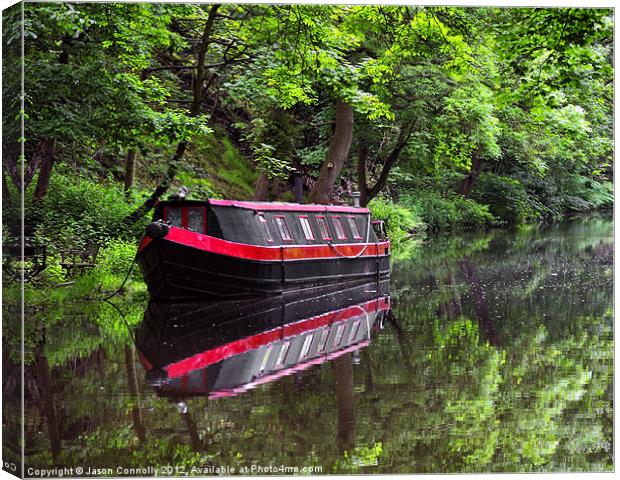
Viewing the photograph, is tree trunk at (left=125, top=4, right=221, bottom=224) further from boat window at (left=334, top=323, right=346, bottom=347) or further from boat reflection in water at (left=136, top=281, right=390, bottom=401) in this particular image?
boat window at (left=334, top=323, right=346, bottom=347)

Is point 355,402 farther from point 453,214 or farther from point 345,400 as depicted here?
point 453,214

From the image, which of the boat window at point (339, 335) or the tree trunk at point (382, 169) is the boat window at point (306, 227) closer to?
the tree trunk at point (382, 169)

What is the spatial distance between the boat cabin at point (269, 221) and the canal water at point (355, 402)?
6.57 feet

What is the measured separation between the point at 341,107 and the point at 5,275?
6.21m

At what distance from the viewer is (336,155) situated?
54.1 feet

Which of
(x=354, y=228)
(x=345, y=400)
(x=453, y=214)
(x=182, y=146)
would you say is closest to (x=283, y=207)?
(x=354, y=228)

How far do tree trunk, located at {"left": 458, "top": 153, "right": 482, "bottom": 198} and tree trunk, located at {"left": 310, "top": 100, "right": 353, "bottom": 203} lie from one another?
12.6 feet

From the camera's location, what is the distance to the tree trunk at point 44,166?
1039cm

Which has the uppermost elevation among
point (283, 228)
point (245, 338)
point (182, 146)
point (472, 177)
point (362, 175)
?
point (182, 146)

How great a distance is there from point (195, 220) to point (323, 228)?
3.43 metres

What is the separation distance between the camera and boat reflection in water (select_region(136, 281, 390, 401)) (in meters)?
9.54

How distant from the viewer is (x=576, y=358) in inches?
412

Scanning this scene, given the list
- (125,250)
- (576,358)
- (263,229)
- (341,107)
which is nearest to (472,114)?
(263,229)

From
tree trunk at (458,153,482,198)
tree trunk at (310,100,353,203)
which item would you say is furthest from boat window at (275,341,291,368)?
tree trunk at (458,153,482,198)
